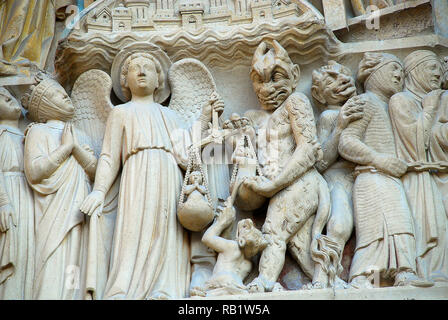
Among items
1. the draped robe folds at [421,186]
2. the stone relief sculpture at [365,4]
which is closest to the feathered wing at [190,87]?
the stone relief sculpture at [365,4]

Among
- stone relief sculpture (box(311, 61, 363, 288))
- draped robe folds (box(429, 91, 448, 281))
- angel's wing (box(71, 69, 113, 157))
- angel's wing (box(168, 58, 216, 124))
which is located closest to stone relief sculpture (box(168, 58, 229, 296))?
angel's wing (box(168, 58, 216, 124))

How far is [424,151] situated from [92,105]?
299cm

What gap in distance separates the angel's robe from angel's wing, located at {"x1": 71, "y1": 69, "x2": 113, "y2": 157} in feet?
1.93

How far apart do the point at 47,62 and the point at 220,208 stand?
7.70 ft

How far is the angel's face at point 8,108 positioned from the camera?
29.9 ft

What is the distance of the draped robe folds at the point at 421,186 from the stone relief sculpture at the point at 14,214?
316 centimetres

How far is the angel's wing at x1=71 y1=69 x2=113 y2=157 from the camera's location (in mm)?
9211

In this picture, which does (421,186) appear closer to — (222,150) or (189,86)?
(222,150)

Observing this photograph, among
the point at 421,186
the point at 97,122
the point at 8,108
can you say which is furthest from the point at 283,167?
the point at 8,108

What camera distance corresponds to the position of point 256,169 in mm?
8750

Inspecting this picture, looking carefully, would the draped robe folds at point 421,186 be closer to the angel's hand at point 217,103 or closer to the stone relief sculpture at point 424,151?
the stone relief sculpture at point 424,151

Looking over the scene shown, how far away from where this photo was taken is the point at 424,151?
870 cm

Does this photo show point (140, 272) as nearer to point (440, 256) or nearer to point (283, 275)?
point (283, 275)

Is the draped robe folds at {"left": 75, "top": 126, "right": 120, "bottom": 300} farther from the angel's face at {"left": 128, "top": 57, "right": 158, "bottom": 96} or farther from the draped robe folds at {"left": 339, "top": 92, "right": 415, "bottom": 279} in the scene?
the draped robe folds at {"left": 339, "top": 92, "right": 415, "bottom": 279}
